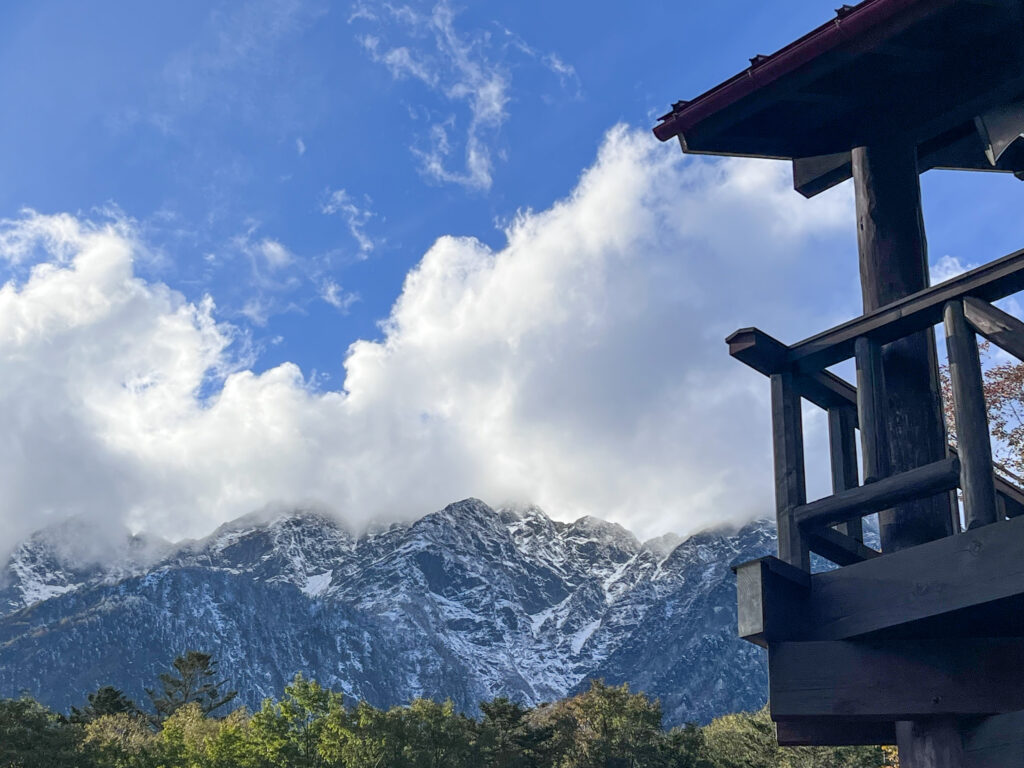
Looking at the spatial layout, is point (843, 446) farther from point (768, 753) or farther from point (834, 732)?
point (768, 753)

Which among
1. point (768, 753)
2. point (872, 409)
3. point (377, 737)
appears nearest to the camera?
point (872, 409)

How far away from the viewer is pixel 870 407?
6879 millimetres

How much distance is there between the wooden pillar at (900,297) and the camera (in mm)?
6977

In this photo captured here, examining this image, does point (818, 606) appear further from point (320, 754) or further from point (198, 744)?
point (198, 744)

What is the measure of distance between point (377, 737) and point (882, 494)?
51130 mm

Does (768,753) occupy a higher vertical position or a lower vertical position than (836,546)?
higher

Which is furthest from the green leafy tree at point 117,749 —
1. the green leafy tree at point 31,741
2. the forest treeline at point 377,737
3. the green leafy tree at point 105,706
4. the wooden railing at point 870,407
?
the wooden railing at point 870,407

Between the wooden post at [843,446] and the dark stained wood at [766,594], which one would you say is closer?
the dark stained wood at [766,594]

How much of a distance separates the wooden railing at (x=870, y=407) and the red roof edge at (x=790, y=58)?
74.6 inches

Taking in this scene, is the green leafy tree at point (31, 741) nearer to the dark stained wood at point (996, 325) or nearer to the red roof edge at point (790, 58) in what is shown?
the red roof edge at point (790, 58)

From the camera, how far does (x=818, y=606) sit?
21.4ft

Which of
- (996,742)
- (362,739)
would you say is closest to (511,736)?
(362,739)

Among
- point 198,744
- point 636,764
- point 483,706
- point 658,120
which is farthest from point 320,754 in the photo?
point 658,120

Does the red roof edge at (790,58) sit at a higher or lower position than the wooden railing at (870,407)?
higher
